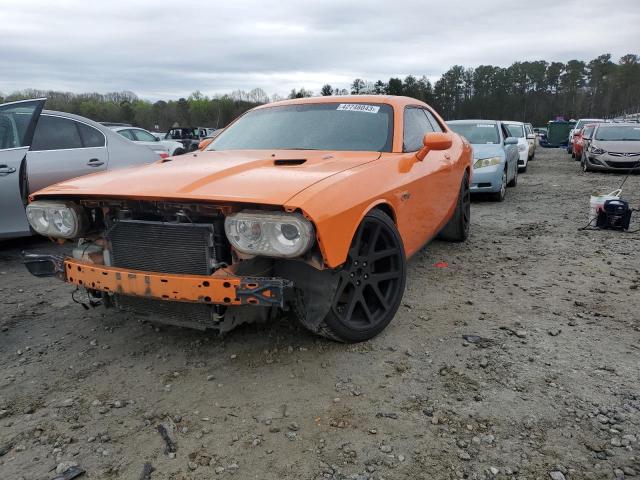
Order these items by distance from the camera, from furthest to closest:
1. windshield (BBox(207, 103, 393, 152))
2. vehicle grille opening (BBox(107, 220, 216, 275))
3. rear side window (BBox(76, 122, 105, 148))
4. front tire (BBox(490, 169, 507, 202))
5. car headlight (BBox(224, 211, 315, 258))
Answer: front tire (BBox(490, 169, 507, 202))
rear side window (BBox(76, 122, 105, 148))
windshield (BBox(207, 103, 393, 152))
vehicle grille opening (BBox(107, 220, 216, 275))
car headlight (BBox(224, 211, 315, 258))

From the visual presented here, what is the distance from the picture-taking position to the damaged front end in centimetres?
239

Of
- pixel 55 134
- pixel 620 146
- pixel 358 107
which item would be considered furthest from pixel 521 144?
pixel 55 134

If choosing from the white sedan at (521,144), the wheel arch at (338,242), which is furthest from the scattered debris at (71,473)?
the white sedan at (521,144)

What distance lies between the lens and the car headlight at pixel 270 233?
2.29 m

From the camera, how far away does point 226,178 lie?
2.71 m

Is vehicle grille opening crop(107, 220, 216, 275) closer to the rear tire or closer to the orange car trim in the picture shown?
the orange car trim

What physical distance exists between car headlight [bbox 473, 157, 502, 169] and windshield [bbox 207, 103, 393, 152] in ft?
16.2

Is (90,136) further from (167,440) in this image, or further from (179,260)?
(167,440)

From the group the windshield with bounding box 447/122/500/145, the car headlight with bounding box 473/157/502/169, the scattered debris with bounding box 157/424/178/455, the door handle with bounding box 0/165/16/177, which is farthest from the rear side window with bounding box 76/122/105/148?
the windshield with bounding box 447/122/500/145

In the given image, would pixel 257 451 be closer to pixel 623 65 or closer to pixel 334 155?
pixel 334 155

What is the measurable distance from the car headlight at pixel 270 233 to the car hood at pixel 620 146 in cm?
1281

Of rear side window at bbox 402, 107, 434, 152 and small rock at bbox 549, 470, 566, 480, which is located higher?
rear side window at bbox 402, 107, 434, 152

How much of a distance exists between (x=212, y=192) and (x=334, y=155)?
115cm

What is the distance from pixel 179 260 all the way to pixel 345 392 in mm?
1078
